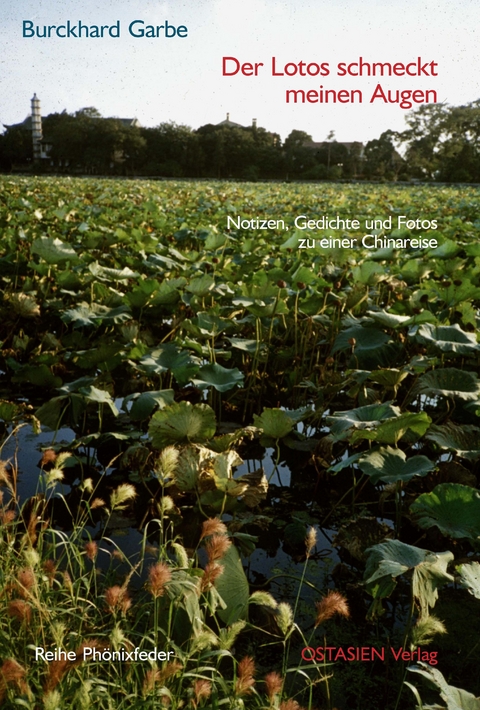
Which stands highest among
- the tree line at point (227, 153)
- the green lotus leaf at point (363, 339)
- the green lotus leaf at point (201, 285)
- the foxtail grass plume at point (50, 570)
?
the tree line at point (227, 153)

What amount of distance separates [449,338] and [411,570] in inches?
49.7

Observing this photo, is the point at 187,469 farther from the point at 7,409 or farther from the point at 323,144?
the point at 323,144

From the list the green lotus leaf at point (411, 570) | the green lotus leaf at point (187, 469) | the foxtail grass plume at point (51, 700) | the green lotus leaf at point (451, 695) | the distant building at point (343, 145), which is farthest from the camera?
the distant building at point (343, 145)

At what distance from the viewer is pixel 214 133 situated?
125 ft

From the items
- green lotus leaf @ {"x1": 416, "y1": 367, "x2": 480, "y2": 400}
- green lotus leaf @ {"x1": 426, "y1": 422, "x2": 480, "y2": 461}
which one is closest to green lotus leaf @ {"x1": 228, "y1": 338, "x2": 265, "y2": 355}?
green lotus leaf @ {"x1": 416, "y1": 367, "x2": 480, "y2": 400}

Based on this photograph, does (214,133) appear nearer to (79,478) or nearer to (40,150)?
(40,150)

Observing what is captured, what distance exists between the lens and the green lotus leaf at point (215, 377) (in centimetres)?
225

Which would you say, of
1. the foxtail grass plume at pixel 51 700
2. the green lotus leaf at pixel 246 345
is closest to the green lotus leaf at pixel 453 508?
the foxtail grass plume at pixel 51 700

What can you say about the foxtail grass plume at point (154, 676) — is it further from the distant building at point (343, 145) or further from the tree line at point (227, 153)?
the distant building at point (343, 145)

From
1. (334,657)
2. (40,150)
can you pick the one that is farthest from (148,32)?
(40,150)

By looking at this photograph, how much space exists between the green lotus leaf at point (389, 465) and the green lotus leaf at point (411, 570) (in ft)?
0.99

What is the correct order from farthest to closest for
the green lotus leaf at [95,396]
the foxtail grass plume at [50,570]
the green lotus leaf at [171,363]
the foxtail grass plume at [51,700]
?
the green lotus leaf at [171,363]
the green lotus leaf at [95,396]
the foxtail grass plume at [50,570]
the foxtail grass plume at [51,700]

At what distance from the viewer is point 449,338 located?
229 cm

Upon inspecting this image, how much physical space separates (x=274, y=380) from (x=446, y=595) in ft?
5.12
